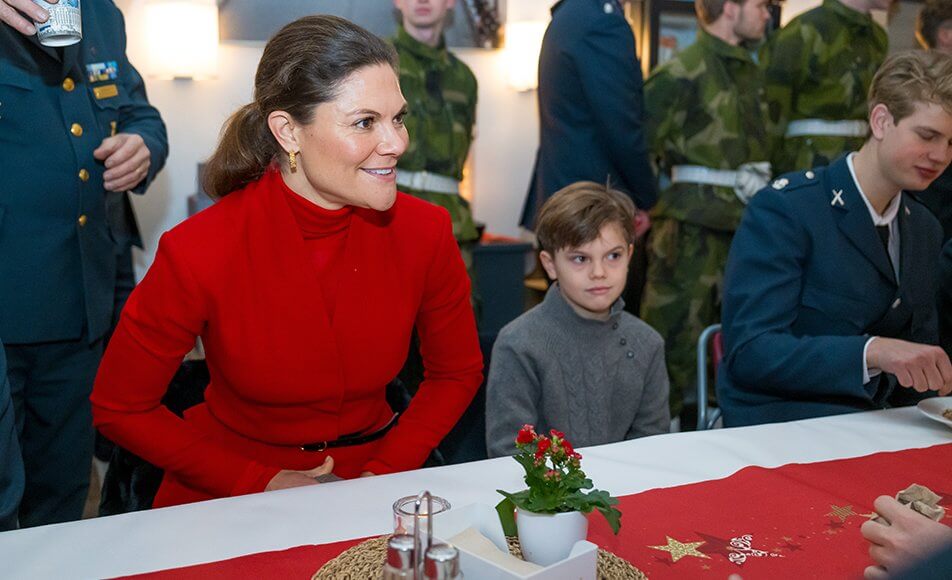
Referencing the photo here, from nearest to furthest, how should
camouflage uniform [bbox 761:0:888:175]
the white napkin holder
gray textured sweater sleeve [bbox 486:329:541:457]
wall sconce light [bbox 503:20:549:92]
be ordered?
the white napkin holder, gray textured sweater sleeve [bbox 486:329:541:457], camouflage uniform [bbox 761:0:888:175], wall sconce light [bbox 503:20:549:92]

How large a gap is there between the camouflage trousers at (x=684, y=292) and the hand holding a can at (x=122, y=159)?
204cm

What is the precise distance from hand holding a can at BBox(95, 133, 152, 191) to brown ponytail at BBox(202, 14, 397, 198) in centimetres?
48

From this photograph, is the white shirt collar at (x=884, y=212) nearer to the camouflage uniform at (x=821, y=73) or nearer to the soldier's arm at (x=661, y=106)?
the soldier's arm at (x=661, y=106)

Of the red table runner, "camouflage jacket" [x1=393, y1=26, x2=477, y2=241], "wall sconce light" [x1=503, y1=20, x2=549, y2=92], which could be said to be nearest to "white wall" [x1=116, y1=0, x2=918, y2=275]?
"wall sconce light" [x1=503, y1=20, x2=549, y2=92]

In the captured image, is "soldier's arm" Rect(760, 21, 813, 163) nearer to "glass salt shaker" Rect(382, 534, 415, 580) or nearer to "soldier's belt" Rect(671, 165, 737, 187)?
"soldier's belt" Rect(671, 165, 737, 187)

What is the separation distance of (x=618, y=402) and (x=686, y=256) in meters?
1.65

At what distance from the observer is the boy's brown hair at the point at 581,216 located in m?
2.07

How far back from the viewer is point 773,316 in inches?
79.1

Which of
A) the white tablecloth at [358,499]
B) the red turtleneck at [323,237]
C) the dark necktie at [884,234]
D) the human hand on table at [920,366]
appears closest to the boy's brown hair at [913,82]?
the dark necktie at [884,234]

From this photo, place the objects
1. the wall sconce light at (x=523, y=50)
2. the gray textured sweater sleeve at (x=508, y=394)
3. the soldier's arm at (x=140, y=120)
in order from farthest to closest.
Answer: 1. the wall sconce light at (x=523, y=50)
2. the soldier's arm at (x=140, y=120)
3. the gray textured sweater sleeve at (x=508, y=394)

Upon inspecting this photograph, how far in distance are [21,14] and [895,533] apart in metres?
1.69

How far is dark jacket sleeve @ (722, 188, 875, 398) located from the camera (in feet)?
6.22

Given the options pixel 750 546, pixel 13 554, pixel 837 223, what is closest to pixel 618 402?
pixel 837 223

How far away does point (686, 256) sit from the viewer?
141 inches
